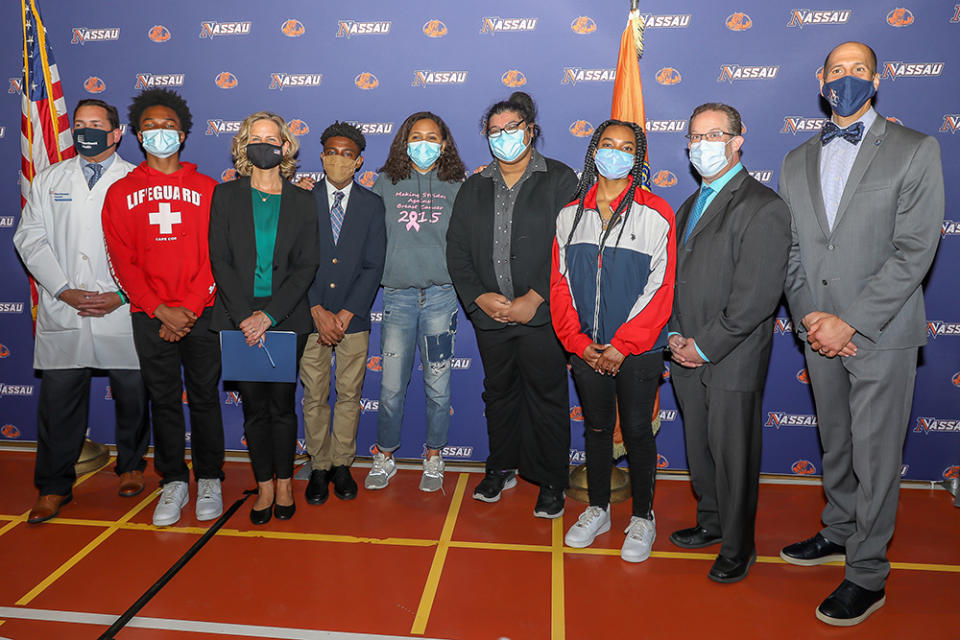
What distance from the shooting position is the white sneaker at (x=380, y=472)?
3.94 m

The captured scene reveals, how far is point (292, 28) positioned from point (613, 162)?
2.43 m

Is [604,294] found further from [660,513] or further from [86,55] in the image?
[86,55]

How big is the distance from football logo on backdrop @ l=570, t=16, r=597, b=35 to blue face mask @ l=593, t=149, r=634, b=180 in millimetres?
1371

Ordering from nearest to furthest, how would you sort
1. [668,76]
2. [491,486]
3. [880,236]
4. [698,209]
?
[880,236] → [698,209] → [491,486] → [668,76]

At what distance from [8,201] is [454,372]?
326cm

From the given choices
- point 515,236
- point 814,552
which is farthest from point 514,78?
point 814,552

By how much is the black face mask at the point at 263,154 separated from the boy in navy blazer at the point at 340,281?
40cm

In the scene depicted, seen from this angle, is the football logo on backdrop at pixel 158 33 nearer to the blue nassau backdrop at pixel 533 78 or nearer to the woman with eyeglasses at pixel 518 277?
the blue nassau backdrop at pixel 533 78

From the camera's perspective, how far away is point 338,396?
386cm

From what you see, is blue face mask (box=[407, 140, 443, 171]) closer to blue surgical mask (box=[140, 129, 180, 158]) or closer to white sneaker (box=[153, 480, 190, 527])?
blue surgical mask (box=[140, 129, 180, 158])

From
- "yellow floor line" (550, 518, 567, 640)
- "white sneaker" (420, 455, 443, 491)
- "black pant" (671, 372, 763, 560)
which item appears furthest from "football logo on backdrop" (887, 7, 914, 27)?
"white sneaker" (420, 455, 443, 491)

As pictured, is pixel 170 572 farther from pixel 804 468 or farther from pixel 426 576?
pixel 804 468

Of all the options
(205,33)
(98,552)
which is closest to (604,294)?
(98,552)

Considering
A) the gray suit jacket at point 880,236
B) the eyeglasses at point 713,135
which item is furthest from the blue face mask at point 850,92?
the eyeglasses at point 713,135
